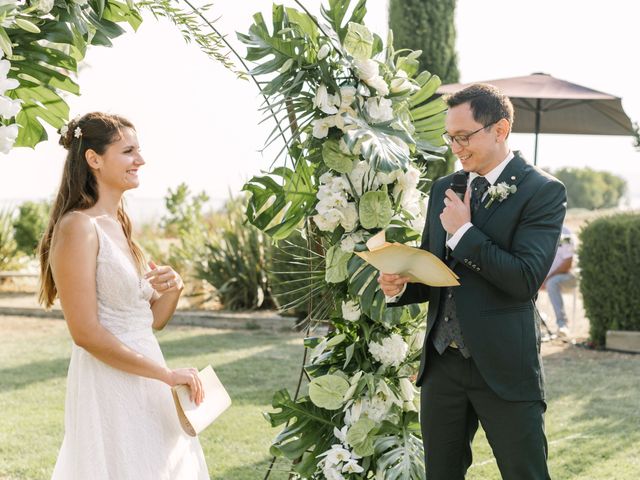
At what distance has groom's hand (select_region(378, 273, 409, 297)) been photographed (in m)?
2.98

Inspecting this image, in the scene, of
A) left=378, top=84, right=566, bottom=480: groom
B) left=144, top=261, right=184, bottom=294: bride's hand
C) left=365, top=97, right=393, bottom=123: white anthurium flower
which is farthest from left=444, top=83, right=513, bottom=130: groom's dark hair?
left=144, top=261, right=184, bottom=294: bride's hand

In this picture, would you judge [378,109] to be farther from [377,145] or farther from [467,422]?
[467,422]

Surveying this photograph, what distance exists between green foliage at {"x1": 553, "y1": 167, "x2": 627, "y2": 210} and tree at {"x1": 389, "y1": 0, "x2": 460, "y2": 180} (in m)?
29.7

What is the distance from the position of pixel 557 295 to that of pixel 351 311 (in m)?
6.92

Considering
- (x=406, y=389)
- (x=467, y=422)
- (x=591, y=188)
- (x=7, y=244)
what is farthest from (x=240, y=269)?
(x=591, y=188)

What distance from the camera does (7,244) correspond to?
1473cm

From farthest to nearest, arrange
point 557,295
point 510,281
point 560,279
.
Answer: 1. point 560,279
2. point 557,295
3. point 510,281

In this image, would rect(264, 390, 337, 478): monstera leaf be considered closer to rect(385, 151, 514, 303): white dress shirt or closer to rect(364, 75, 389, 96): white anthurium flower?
rect(385, 151, 514, 303): white dress shirt

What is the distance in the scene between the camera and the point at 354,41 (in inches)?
132

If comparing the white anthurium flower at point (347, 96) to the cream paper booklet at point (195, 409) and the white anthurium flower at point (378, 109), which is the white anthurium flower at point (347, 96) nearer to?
the white anthurium flower at point (378, 109)

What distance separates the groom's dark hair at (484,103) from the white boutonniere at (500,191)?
220mm

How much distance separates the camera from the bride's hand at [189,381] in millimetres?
3055

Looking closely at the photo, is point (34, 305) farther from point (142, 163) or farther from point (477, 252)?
point (477, 252)

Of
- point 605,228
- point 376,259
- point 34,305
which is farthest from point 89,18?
point 34,305
